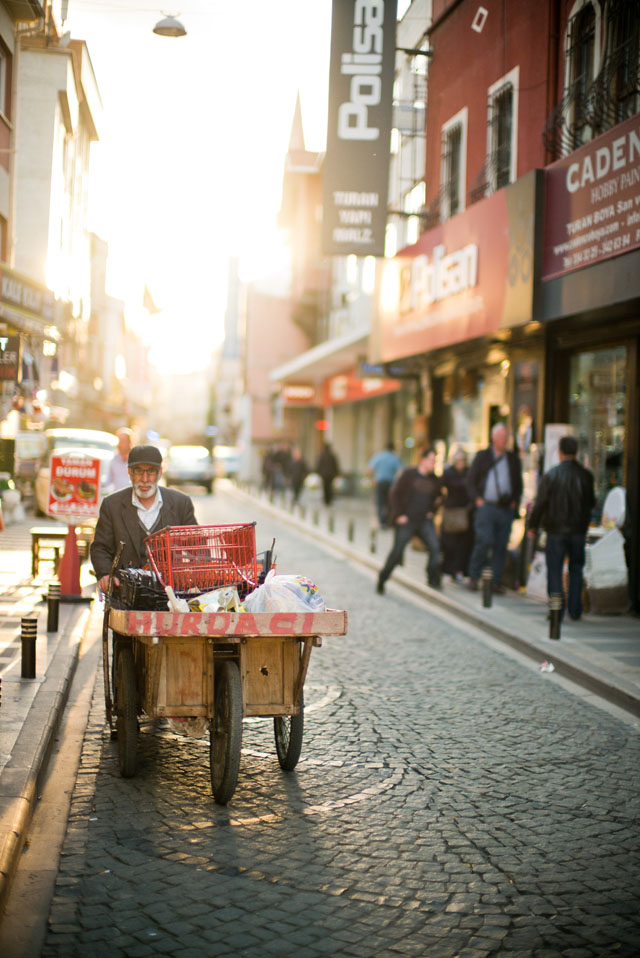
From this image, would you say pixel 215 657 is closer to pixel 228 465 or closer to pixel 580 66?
pixel 580 66

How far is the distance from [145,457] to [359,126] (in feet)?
38.8

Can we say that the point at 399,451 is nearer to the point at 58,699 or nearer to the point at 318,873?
the point at 58,699

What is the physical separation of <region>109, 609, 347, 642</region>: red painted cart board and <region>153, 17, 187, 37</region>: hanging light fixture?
1059 cm

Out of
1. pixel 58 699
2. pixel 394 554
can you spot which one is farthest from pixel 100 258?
pixel 58 699

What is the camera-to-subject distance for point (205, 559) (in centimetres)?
536

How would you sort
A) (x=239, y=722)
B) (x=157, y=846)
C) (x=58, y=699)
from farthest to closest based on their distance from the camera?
(x=58, y=699)
(x=239, y=722)
(x=157, y=846)

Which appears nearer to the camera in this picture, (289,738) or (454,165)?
(289,738)

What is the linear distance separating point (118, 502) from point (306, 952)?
3.01 metres

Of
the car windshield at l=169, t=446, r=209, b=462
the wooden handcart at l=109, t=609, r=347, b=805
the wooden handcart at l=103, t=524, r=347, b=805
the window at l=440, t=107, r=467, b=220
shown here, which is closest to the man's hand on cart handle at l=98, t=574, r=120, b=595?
the wooden handcart at l=103, t=524, r=347, b=805

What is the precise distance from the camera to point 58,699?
661cm

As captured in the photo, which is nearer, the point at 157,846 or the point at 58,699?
the point at 157,846

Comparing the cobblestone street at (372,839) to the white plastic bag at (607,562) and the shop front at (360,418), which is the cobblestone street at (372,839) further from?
the shop front at (360,418)

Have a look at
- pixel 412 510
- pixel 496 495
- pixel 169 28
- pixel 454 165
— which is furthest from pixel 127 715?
pixel 454 165

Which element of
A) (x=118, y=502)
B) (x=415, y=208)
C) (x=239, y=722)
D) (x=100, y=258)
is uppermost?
(x=100, y=258)
